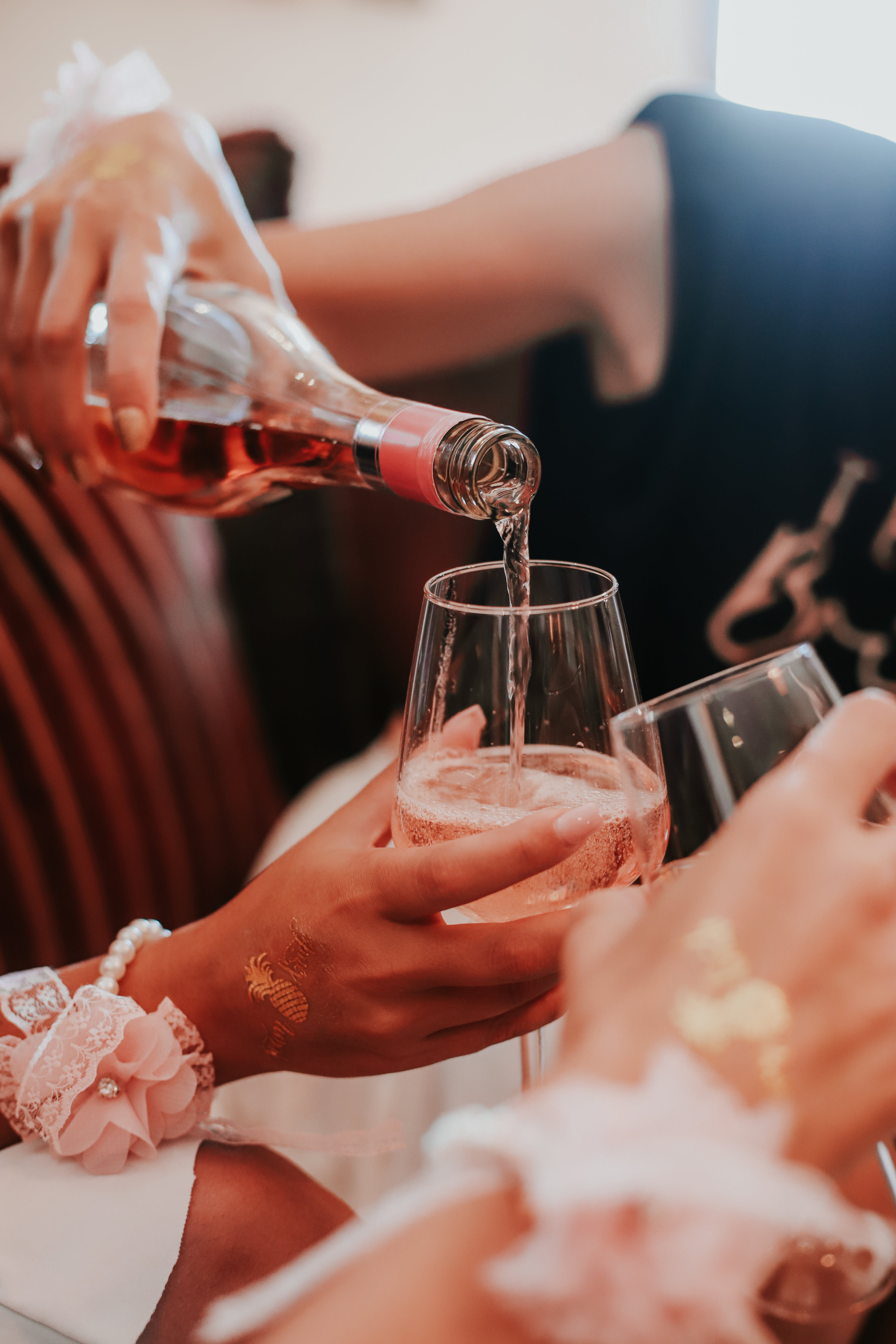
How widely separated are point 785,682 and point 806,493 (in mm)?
888

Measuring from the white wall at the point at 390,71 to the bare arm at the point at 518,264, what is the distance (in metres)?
0.60

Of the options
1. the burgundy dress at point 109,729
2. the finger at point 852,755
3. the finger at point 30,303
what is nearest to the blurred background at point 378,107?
the burgundy dress at point 109,729

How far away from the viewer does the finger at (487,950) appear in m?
0.54

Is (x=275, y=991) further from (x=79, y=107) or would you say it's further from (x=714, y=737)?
(x=79, y=107)

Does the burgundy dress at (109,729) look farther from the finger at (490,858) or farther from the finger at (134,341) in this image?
the finger at (490,858)

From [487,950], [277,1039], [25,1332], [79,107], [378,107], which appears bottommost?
[25,1332]

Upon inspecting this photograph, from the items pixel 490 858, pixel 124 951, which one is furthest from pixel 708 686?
pixel 124 951

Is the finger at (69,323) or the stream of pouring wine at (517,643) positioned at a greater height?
the finger at (69,323)

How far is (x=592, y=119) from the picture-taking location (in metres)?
1.89

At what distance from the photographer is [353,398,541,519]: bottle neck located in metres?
0.58

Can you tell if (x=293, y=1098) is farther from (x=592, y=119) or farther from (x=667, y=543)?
(x=592, y=119)

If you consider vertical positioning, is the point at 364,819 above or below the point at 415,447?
below

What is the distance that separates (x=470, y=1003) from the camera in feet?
1.97

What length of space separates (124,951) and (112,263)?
0.55 meters
